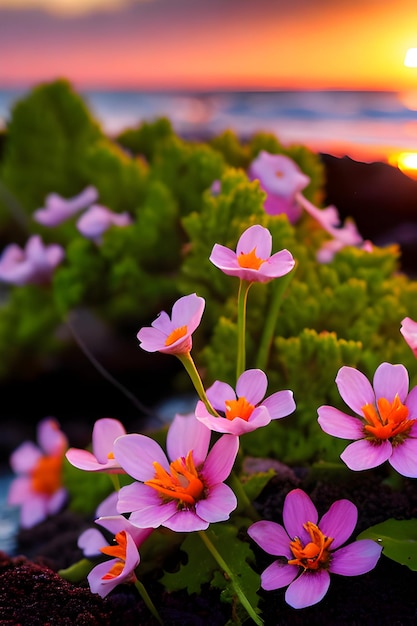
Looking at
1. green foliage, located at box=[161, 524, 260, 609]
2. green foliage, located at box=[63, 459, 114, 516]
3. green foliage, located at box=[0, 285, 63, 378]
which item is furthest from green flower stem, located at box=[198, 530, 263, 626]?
green foliage, located at box=[0, 285, 63, 378]

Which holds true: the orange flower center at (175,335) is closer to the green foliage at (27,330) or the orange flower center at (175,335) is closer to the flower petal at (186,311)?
the flower petal at (186,311)

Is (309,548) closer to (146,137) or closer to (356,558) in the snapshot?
(356,558)

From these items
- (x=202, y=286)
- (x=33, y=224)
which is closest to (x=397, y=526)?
(x=202, y=286)

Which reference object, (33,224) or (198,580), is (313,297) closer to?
(198,580)

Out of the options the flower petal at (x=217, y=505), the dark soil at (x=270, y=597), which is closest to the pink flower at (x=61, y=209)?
the dark soil at (x=270, y=597)

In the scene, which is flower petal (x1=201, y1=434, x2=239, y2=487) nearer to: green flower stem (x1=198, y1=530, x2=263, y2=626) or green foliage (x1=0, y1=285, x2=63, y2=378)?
green flower stem (x1=198, y1=530, x2=263, y2=626)

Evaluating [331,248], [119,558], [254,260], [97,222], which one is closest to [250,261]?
[254,260]
